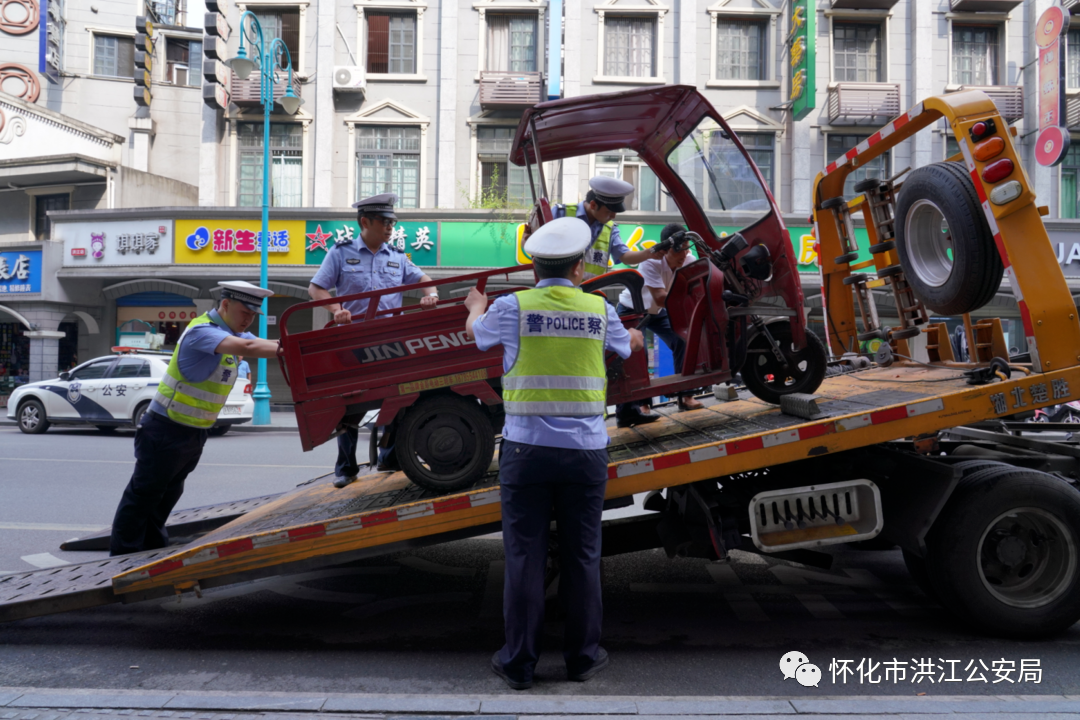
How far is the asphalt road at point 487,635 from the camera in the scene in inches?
137

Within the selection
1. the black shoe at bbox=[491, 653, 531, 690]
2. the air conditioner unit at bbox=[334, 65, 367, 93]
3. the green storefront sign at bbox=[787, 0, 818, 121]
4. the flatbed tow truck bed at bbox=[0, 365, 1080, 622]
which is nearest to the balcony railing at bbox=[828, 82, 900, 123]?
the green storefront sign at bbox=[787, 0, 818, 121]

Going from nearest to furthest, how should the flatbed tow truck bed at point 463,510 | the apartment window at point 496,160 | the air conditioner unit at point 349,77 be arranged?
the flatbed tow truck bed at point 463,510
the apartment window at point 496,160
the air conditioner unit at point 349,77

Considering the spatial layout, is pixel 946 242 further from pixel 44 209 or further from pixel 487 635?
pixel 44 209

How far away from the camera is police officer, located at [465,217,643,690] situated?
330 cm

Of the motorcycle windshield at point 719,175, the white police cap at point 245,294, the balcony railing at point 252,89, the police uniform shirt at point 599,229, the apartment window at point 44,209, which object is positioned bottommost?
the white police cap at point 245,294

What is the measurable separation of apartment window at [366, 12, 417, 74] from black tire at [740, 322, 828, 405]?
17.7 meters

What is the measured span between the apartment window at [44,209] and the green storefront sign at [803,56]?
67.2ft

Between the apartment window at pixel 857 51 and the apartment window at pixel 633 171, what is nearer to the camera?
the apartment window at pixel 633 171

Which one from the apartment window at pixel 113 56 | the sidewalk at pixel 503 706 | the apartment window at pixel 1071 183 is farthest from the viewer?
the apartment window at pixel 113 56

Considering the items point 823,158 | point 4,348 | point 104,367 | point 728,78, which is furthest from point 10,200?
point 823,158

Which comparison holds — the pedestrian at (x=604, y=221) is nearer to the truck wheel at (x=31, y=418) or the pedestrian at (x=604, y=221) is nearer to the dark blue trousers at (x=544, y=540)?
the dark blue trousers at (x=544, y=540)

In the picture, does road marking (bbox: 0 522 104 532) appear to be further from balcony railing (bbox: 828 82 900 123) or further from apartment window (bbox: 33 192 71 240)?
apartment window (bbox: 33 192 71 240)

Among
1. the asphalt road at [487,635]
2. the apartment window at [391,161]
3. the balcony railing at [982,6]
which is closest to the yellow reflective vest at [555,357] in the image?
the asphalt road at [487,635]

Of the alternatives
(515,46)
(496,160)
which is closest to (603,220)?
(496,160)
